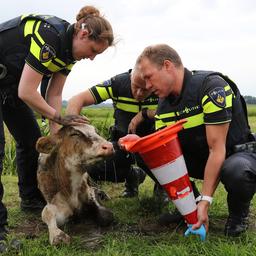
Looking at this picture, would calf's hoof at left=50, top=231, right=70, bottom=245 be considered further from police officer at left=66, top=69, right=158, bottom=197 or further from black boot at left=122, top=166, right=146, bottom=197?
black boot at left=122, top=166, right=146, bottom=197

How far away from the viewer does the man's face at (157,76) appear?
4.12 m

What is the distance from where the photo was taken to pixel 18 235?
466cm

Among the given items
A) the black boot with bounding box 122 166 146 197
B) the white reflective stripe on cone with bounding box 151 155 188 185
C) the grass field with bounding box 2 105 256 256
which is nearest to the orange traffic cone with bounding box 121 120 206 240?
the white reflective stripe on cone with bounding box 151 155 188 185

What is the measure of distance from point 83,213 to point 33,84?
1.60m

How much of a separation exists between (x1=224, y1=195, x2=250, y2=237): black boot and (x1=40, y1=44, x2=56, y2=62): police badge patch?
206cm

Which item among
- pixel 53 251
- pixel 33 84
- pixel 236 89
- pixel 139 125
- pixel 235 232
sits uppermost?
pixel 33 84

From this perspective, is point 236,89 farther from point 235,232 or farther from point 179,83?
point 235,232

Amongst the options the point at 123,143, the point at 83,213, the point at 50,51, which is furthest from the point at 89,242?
the point at 50,51

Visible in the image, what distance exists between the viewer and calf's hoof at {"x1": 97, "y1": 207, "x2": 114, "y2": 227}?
4.84 metres

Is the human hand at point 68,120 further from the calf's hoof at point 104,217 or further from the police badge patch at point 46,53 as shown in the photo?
the calf's hoof at point 104,217

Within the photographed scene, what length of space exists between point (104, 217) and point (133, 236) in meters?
0.51

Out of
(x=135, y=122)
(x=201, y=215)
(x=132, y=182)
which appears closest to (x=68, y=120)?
(x=135, y=122)

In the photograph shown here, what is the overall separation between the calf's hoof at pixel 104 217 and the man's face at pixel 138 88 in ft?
4.49

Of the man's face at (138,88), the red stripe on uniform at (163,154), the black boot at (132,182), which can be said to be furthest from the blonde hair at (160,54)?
the black boot at (132,182)
